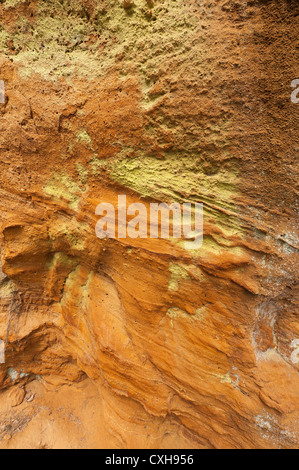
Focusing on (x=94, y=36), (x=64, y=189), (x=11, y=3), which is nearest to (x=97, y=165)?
(x=64, y=189)

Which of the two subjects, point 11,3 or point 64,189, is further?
point 64,189

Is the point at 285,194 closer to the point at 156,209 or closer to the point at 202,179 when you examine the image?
the point at 202,179

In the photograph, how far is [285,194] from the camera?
1703mm

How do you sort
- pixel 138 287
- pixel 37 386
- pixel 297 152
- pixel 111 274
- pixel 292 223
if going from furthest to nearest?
1. pixel 37 386
2. pixel 111 274
3. pixel 138 287
4. pixel 292 223
5. pixel 297 152

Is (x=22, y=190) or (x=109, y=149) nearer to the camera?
(x=109, y=149)

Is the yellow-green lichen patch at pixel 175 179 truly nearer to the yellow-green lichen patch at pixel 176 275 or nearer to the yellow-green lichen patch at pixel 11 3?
the yellow-green lichen patch at pixel 176 275

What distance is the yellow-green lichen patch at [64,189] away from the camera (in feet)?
7.25

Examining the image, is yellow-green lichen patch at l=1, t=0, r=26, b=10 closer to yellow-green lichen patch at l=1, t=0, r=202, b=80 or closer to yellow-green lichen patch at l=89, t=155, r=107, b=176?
yellow-green lichen patch at l=1, t=0, r=202, b=80

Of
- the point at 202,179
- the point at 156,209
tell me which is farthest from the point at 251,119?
the point at 156,209

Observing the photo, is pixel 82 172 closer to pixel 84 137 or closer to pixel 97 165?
pixel 97 165

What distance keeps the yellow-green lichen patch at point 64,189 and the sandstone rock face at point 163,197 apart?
0.01 m

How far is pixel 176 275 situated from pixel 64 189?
1.32 m

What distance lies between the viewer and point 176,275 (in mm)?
2047

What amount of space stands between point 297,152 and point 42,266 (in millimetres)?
2588
